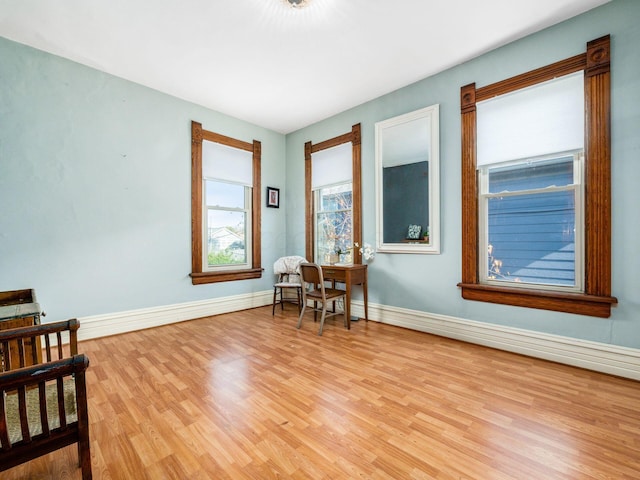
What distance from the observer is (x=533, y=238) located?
2834mm

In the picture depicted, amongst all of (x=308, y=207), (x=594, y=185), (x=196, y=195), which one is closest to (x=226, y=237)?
(x=196, y=195)

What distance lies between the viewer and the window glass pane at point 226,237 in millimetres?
4391

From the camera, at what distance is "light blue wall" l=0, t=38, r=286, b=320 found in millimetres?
2879

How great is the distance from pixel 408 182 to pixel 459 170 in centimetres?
63

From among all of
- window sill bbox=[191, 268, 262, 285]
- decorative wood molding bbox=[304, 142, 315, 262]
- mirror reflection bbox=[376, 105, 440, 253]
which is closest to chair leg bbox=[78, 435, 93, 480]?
window sill bbox=[191, 268, 262, 285]

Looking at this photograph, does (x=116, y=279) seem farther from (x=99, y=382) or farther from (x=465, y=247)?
(x=465, y=247)

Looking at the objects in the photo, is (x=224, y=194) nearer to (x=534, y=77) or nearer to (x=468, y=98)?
(x=468, y=98)

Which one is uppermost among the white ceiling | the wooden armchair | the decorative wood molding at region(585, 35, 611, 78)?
the white ceiling

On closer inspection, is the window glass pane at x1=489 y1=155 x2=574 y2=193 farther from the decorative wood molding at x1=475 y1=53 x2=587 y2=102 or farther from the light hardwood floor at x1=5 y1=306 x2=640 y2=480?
the light hardwood floor at x1=5 y1=306 x2=640 y2=480

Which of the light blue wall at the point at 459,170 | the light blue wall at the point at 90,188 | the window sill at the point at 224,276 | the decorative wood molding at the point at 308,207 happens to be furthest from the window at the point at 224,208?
the light blue wall at the point at 459,170

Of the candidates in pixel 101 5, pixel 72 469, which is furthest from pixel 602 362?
pixel 101 5

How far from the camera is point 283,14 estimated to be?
99.7 inches

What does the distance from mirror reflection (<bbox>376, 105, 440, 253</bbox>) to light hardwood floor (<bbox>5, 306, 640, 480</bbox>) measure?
1344 mm

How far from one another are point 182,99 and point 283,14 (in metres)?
2.20
